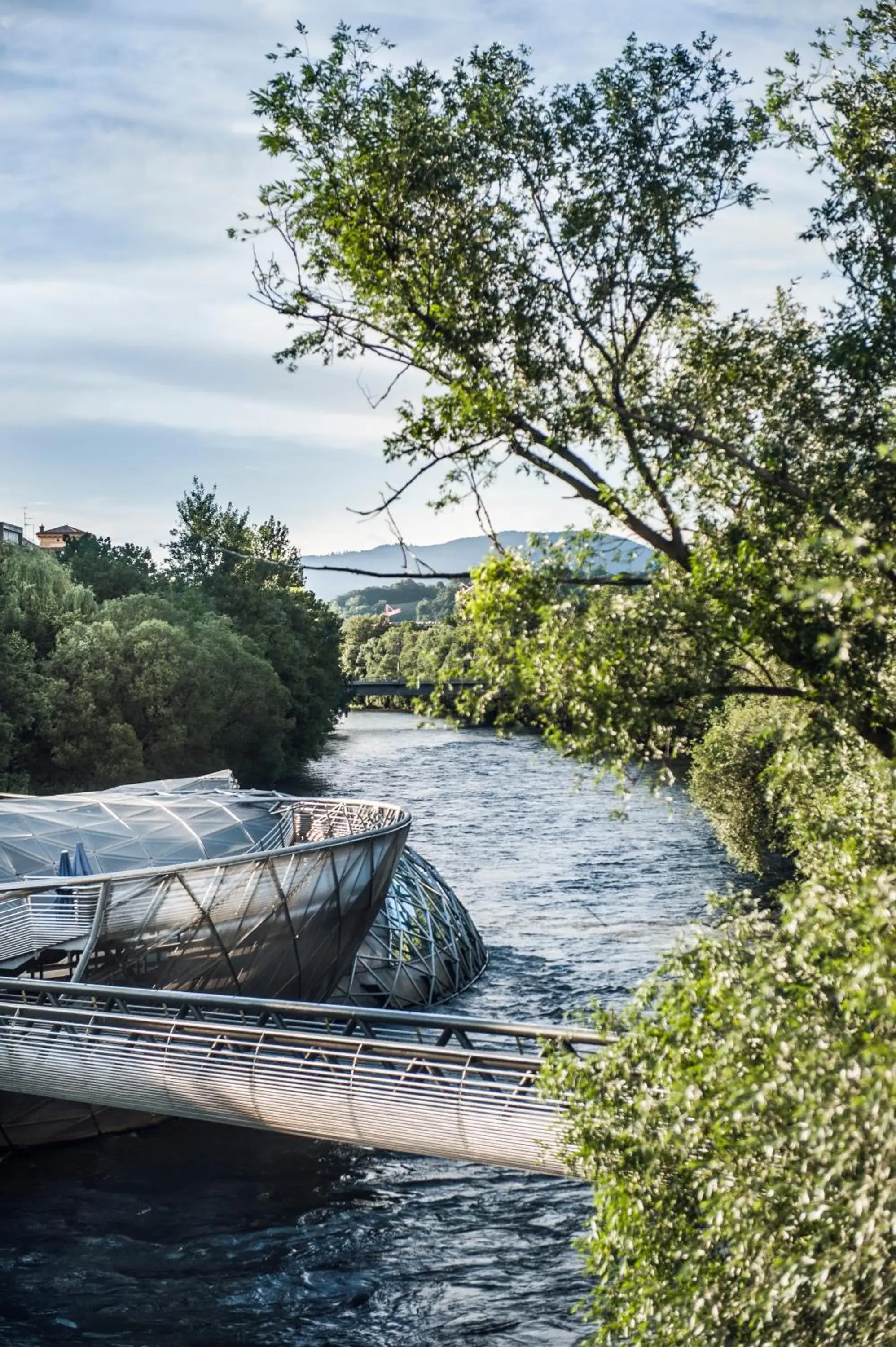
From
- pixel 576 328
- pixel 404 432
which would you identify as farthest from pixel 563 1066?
pixel 576 328

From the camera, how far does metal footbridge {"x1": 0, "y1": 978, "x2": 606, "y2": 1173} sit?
12.4m

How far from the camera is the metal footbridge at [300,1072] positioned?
40.7 ft

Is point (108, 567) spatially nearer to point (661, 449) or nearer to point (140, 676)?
point (140, 676)

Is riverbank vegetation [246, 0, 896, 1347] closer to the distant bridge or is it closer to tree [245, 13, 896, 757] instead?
tree [245, 13, 896, 757]

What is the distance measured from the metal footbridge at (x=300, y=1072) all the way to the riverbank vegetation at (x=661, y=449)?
1.51 m

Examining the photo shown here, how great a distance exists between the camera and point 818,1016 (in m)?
6.98

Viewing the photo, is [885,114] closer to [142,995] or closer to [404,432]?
[404,432]

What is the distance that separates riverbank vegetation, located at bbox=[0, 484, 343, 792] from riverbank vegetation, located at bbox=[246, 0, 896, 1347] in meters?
28.1

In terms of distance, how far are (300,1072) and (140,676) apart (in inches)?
1805

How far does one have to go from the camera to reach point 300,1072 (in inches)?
550

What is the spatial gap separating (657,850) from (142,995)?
3517 cm

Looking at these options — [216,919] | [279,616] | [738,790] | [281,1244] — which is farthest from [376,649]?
[281,1244]

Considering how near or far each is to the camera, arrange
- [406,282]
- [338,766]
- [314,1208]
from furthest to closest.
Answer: [338,766]
[314,1208]
[406,282]

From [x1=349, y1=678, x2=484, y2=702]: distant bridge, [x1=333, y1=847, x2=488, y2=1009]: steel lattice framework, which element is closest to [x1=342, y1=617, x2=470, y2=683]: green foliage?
[x1=349, y1=678, x2=484, y2=702]: distant bridge
